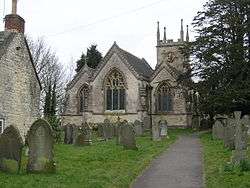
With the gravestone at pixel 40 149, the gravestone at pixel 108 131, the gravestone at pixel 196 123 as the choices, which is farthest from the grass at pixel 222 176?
the gravestone at pixel 196 123

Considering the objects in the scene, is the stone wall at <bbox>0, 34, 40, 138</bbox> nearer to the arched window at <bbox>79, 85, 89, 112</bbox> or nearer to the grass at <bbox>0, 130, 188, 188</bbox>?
the grass at <bbox>0, 130, 188, 188</bbox>

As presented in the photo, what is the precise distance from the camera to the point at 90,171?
13828mm

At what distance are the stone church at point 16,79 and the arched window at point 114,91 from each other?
2158cm

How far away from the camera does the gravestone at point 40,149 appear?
13375 mm

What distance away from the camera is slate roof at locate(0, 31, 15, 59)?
71.7 ft

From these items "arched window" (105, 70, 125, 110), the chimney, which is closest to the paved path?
the chimney

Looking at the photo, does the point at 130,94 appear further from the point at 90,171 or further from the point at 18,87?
the point at 90,171

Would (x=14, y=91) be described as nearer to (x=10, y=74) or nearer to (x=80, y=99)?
(x=10, y=74)

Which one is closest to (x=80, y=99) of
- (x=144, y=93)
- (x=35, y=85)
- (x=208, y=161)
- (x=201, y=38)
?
(x=144, y=93)

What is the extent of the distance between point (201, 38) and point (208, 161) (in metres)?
20.9

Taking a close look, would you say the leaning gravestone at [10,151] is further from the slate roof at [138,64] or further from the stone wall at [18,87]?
the slate roof at [138,64]

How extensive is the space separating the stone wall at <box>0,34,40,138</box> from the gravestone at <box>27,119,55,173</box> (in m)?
8.40

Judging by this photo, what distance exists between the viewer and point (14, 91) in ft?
75.2

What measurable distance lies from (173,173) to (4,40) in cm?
1262
